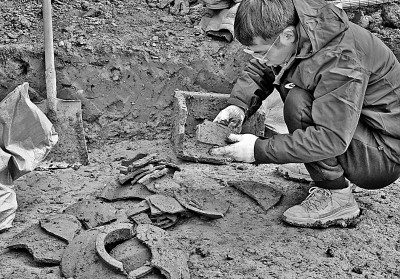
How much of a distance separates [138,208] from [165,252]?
1.62 feet

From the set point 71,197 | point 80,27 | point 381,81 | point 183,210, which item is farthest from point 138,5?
point 381,81

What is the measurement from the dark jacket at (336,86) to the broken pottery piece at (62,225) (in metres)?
1.00

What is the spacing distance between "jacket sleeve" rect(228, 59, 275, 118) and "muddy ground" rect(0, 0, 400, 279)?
53 centimetres

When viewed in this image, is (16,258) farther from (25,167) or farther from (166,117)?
(166,117)

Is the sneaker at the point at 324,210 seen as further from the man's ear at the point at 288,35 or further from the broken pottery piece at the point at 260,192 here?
the man's ear at the point at 288,35

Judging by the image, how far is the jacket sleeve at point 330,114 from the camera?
2.75 metres

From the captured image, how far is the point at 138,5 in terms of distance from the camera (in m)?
5.18

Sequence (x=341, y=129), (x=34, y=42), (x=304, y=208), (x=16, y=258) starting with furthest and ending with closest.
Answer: (x=34, y=42), (x=304, y=208), (x=16, y=258), (x=341, y=129)

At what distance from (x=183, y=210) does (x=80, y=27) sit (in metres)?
2.19

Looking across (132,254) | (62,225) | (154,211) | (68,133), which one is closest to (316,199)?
(154,211)

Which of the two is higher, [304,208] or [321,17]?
[321,17]

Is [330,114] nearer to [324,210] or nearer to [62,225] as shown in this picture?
[324,210]

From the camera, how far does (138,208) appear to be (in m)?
3.29

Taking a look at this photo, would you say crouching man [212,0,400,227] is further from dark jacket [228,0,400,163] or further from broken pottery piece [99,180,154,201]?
broken pottery piece [99,180,154,201]
